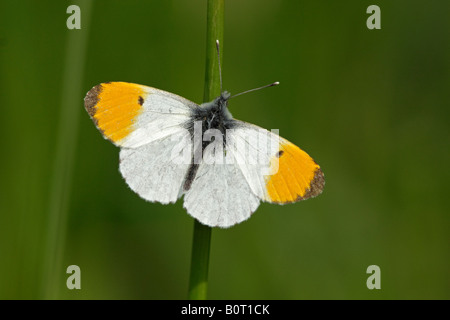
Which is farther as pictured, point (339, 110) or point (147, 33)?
point (339, 110)

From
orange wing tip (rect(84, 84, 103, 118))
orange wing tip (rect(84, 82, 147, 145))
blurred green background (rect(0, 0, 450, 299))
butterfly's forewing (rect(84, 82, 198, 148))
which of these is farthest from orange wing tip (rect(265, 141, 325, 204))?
blurred green background (rect(0, 0, 450, 299))

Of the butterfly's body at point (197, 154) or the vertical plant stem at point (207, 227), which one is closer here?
the vertical plant stem at point (207, 227)

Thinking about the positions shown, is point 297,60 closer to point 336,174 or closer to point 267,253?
point 336,174

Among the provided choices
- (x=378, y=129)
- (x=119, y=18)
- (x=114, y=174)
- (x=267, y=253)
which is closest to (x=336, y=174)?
(x=378, y=129)

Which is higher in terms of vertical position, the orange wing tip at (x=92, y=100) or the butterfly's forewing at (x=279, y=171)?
the orange wing tip at (x=92, y=100)

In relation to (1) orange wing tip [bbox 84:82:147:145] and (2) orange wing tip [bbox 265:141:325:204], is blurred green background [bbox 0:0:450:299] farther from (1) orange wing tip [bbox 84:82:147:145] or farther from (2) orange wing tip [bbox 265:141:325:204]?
(2) orange wing tip [bbox 265:141:325:204]

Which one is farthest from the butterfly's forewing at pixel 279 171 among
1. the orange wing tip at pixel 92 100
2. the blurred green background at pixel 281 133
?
the blurred green background at pixel 281 133
